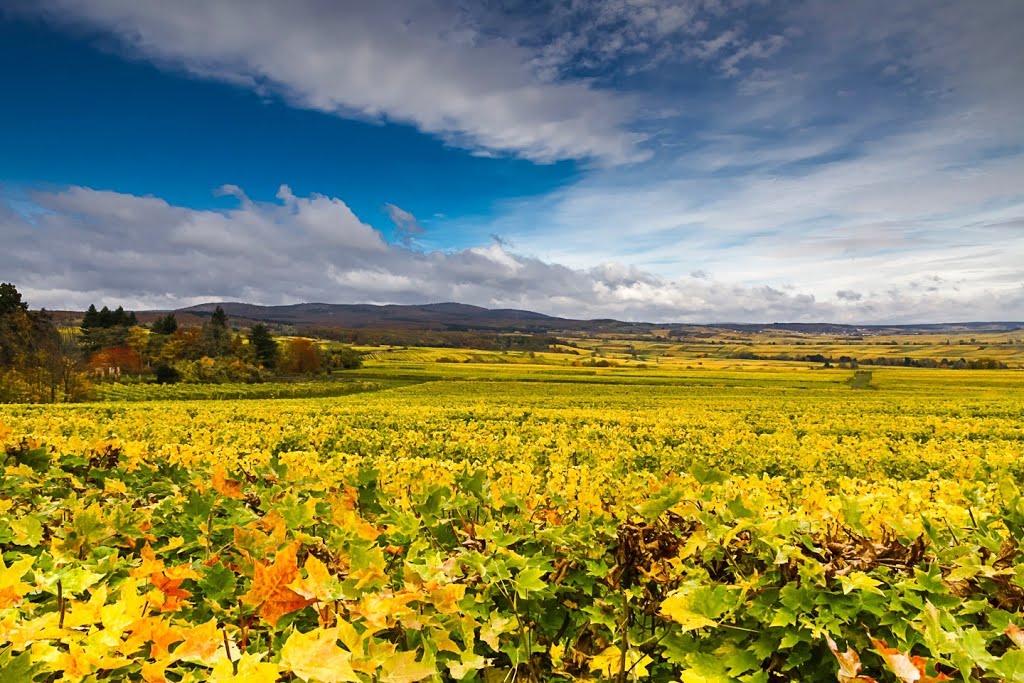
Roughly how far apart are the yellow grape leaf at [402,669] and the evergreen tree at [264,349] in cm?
7638

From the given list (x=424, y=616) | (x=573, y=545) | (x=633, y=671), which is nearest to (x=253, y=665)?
(x=424, y=616)

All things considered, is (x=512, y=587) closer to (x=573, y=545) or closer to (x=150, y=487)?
(x=573, y=545)

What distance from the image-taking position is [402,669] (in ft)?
4.33

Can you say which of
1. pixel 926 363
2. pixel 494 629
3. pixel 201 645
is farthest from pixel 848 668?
pixel 926 363

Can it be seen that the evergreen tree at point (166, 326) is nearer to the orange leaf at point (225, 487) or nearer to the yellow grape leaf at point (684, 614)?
the orange leaf at point (225, 487)

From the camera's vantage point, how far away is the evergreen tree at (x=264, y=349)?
7200 centimetres

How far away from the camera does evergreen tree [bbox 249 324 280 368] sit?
72.0 m

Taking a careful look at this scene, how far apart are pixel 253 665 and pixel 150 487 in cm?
317

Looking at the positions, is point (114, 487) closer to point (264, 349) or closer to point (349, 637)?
point (349, 637)

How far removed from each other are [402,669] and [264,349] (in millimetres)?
78576

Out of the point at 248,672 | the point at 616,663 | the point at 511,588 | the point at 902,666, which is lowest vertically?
the point at 616,663

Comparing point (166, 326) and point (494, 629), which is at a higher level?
point (166, 326)

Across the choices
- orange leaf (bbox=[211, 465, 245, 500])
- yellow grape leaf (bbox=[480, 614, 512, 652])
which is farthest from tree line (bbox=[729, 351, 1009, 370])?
orange leaf (bbox=[211, 465, 245, 500])

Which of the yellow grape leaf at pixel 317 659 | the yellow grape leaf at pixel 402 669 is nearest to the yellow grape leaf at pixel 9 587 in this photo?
the yellow grape leaf at pixel 317 659
